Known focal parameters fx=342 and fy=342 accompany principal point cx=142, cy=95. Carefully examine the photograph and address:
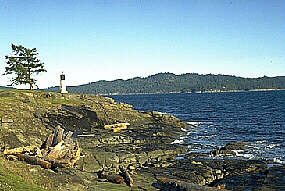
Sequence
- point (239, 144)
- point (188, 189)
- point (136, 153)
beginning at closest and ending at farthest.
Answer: point (188, 189) → point (136, 153) → point (239, 144)

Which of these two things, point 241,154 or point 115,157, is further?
point 241,154

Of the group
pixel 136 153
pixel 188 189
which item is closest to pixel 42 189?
pixel 188 189

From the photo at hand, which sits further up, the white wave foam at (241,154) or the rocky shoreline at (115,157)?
the rocky shoreline at (115,157)

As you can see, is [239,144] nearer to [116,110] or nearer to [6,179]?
[116,110]

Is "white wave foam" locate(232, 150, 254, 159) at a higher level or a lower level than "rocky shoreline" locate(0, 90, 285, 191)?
lower

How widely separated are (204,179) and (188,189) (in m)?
5.80

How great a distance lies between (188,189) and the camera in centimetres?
2400

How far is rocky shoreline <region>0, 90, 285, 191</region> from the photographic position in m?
24.0

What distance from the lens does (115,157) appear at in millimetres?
33969

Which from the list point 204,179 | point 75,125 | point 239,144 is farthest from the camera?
point 75,125

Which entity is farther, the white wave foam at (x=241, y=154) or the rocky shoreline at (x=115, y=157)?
the white wave foam at (x=241, y=154)

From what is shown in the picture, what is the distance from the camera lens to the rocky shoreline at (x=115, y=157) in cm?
2405

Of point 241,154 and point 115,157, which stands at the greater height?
point 115,157

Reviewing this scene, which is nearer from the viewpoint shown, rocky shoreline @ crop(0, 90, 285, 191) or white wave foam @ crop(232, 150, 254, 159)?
rocky shoreline @ crop(0, 90, 285, 191)
